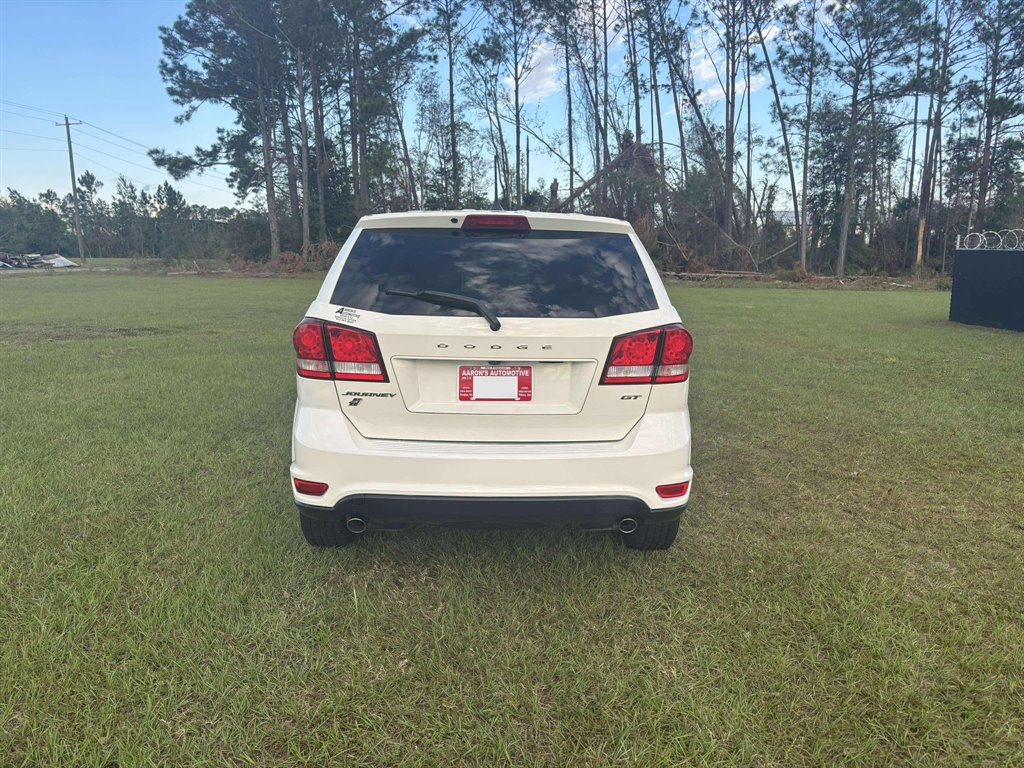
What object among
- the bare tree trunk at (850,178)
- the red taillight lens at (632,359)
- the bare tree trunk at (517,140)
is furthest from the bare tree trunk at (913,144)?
the red taillight lens at (632,359)

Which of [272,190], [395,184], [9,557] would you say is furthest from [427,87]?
[9,557]

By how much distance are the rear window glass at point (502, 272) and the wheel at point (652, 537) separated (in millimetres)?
1032

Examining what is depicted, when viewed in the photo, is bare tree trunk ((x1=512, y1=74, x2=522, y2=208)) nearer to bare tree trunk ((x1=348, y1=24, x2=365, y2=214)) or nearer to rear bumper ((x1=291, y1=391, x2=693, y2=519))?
bare tree trunk ((x1=348, y1=24, x2=365, y2=214))

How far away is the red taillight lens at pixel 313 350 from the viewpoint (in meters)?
2.40

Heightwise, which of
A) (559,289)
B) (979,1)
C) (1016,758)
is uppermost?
(979,1)

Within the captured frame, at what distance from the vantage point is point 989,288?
11672 millimetres

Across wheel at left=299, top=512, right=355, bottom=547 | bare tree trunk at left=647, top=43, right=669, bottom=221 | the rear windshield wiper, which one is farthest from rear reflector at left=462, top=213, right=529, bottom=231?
bare tree trunk at left=647, top=43, right=669, bottom=221

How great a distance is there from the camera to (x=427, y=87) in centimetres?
3988

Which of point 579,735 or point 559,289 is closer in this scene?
point 579,735

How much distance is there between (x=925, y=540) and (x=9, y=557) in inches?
178

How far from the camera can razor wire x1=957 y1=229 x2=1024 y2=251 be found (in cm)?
1112

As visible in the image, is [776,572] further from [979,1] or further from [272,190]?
[979,1]

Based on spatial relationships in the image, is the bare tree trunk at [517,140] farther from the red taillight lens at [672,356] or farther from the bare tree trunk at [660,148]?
the red taillight lens at [672,356]

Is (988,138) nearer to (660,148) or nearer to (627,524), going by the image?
(660,148)
